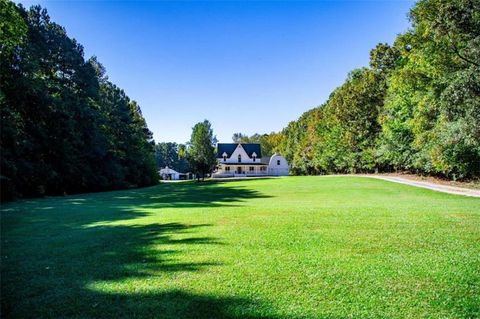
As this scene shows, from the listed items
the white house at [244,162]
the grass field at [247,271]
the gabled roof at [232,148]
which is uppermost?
the gabled roof at [232,148]

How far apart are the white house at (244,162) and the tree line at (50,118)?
3521 cm

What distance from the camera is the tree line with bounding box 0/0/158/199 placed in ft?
68.1

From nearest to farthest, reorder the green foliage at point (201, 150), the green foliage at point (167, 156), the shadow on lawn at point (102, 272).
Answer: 1. the shadow on lawn at point (102, 272)
2. the green foliage at point (201, 150)
3. the green foliage at point (167, 156)

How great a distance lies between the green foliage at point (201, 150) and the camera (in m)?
56.0

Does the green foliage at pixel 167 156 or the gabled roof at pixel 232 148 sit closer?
the gabled roof at pixel 232 148

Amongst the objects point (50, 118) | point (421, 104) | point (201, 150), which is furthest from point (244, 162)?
point (50, 118)

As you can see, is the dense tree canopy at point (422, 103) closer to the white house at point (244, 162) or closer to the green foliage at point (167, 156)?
the white house at point (244, 162)

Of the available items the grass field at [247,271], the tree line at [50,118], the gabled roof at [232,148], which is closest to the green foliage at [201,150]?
the gabled roof at [232,148]

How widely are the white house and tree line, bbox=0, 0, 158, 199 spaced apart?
35.2 m

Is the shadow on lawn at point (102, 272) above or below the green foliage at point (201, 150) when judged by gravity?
below

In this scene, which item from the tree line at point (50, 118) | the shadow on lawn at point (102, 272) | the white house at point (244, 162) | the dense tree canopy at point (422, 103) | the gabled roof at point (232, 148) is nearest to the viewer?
the shadow on lawn at point (102, 272)

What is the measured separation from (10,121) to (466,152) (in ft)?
103

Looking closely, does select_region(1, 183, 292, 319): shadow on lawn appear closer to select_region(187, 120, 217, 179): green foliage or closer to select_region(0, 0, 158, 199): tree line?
select_region(0, 0, 158, 199): tree line

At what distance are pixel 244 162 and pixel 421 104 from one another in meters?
52.9
